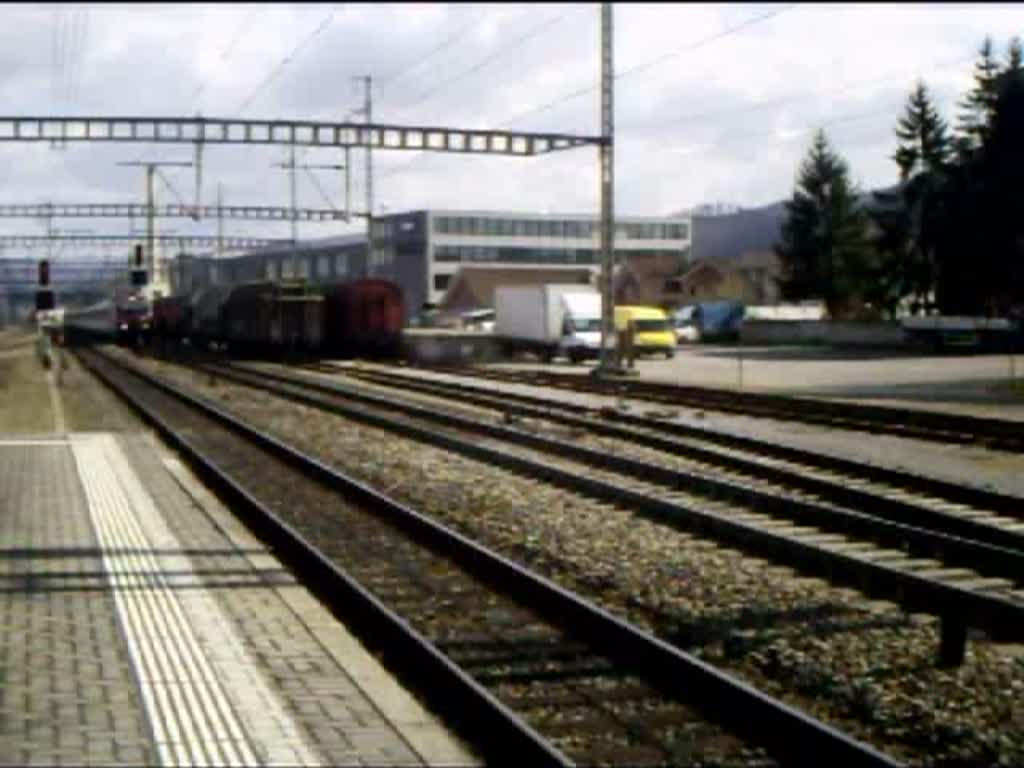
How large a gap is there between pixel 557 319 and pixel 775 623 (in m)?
44.2

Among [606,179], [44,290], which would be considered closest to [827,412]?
[606,179]

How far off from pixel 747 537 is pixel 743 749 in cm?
585

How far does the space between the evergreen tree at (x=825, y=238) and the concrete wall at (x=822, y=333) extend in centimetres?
966

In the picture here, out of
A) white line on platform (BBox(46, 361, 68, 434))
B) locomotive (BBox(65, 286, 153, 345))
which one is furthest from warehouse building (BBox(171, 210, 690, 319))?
white line on platform (BBox(46, 361, 68, 434))

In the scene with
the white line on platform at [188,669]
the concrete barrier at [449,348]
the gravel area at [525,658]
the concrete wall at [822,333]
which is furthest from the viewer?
the concrete wall at [822,333]

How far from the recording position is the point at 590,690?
8.09 m

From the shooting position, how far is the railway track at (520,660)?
22.7 ft

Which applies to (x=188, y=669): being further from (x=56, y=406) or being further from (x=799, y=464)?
(x=56, y=406)

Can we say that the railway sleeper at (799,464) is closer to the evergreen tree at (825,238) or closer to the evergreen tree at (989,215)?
the evergreen tree at (989,215)

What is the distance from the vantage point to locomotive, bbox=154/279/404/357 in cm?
5719

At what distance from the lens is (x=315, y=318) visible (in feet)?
198

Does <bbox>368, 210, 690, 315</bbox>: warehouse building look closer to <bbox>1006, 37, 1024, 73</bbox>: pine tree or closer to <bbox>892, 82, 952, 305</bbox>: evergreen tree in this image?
<bbox>892, 82, 952, 305</bbox>: evergreen tree

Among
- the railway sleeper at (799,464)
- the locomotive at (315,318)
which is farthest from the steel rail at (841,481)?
the locomotive at (315,318)

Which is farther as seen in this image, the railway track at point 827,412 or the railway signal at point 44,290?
the railway signal at point 44,290
